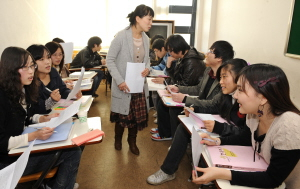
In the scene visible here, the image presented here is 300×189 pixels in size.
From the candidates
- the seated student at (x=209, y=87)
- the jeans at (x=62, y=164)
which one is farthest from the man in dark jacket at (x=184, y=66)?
the jeans at (x=62, y=164)

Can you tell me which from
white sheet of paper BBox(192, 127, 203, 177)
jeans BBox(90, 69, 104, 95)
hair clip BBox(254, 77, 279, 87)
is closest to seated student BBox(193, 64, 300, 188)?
hair clip BBox(254, 77, 279, 87)

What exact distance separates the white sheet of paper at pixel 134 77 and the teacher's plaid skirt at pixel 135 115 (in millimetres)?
108

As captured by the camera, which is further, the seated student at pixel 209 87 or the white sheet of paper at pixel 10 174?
the seated student at pixel 209 87

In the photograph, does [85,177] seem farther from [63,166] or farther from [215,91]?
[215,91]

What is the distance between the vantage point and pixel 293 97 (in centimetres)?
228

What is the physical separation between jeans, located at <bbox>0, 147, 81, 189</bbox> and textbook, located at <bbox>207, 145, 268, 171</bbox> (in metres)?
0.94

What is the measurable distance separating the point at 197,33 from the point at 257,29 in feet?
8.92

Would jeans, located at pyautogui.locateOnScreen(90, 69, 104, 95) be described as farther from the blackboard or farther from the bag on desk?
the blackboard

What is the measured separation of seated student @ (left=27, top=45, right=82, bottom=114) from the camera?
1968 mm

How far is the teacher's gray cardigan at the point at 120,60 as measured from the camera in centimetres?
227

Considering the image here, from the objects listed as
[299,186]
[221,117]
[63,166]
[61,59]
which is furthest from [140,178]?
[61,59]

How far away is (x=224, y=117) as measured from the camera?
68.2 inches

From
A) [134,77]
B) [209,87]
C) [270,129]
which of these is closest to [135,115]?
[134,77]

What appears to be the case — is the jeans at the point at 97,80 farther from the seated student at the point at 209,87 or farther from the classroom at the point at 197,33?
the seated student at the point at 209,87
